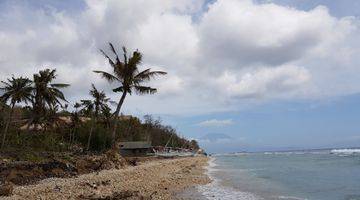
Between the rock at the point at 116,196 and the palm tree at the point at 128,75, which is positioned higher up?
the palm tree at the point at 128,75

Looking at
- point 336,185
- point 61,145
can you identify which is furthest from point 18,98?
point 336,185

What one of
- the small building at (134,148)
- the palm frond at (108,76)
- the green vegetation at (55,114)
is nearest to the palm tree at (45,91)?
the green vegetation at (55,114)

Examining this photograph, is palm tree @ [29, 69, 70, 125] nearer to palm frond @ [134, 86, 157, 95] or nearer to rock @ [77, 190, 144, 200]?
palm frond @ [134, 86, 157, 95]

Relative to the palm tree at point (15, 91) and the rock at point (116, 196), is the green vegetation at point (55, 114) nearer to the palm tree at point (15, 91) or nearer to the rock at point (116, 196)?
the palm tree at point (15, 91)

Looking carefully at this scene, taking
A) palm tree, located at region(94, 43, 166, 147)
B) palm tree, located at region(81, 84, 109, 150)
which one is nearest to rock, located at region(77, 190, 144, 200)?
palm tree, located at region(94, 43, 166, 147)

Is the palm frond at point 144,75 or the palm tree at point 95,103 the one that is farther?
the palm tree at point 95,103

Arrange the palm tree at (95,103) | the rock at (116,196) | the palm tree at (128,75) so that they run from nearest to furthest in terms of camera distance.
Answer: the rock at (116,196), the palm tree at (128,75), the palm tree at (95,103)

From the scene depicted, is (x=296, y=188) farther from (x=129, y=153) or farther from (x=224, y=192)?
(x=129, y=153)

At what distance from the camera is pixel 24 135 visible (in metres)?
47.1

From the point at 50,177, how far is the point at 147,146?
4908 cm

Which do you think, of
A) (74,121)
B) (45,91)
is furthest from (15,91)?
(74,121)

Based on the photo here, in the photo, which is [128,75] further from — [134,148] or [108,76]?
[134,148]

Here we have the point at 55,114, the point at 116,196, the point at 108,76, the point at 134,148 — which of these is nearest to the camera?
the point at 116,196

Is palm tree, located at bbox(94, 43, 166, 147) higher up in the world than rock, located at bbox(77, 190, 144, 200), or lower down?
higher up
